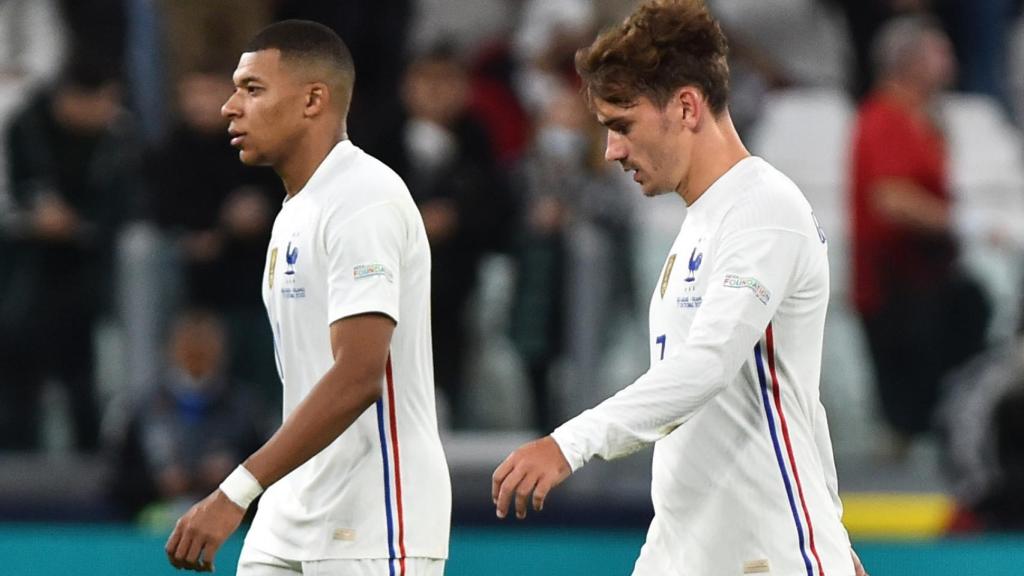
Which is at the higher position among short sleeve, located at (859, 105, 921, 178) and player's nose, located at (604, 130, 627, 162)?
short sleeve, located at (859, 105, 921, 178)

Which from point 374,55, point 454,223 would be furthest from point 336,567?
point 374,55

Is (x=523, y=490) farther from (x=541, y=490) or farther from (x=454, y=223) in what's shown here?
(x=454, y=223)

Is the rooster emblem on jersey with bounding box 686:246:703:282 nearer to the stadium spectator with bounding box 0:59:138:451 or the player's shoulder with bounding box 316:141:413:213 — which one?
the player's shoulder with bounding box 316:141:413:213

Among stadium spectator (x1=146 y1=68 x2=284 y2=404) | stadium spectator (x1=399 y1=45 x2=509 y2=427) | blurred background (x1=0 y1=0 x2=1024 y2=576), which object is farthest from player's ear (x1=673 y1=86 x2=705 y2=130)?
stadium spectator (x1=146 y1=68 x2=284 y2=404)

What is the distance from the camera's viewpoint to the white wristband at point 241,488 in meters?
3.29

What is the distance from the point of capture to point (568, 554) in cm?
626

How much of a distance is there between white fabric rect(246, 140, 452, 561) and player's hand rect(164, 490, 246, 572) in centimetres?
30

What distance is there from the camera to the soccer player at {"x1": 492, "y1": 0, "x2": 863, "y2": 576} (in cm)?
324

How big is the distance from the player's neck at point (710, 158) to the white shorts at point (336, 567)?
3.02 ft

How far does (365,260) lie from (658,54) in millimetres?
707

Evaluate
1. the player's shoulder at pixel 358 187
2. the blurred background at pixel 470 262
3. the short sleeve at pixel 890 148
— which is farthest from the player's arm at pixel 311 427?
the short sleeve at pixel 890 148

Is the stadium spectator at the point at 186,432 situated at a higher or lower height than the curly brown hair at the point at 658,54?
lower

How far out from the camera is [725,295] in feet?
10.3

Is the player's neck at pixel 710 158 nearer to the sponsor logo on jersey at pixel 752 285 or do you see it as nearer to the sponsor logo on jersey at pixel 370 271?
the sponsor logo on jersey at pixel 752 285
